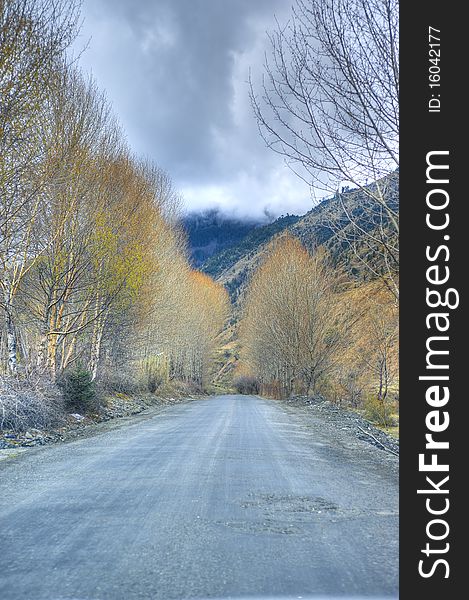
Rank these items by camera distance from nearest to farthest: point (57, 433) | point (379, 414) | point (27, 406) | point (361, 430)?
point (27, 406), point (57, 433), point (361, 430), point (379, 414)

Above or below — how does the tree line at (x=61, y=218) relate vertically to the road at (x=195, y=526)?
above

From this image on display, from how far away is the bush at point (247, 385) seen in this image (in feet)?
186

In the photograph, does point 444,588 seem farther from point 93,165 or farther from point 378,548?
point 93,165

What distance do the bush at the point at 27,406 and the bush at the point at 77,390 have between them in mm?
2058

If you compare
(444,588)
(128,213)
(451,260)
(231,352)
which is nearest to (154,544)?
(444,588)

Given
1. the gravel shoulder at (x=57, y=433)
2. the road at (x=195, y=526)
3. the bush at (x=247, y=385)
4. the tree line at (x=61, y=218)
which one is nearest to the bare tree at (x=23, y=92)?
the tree line at (x=61, y=218)

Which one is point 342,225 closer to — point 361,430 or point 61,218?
point 361,430

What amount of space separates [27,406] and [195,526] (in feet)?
23.7

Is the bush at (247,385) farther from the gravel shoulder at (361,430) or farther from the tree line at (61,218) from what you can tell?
the gravel shoulder at (361,430)

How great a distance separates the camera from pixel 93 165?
14.3 meters

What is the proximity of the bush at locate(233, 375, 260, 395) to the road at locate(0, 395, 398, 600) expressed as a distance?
49223 mm

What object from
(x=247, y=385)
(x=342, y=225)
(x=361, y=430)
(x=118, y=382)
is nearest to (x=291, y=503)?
(x=342, y=225)

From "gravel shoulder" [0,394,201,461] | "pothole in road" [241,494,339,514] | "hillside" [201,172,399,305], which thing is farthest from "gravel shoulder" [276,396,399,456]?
"gravel shoulder" [0,394,201,461]

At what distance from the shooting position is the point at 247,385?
58125 mm
